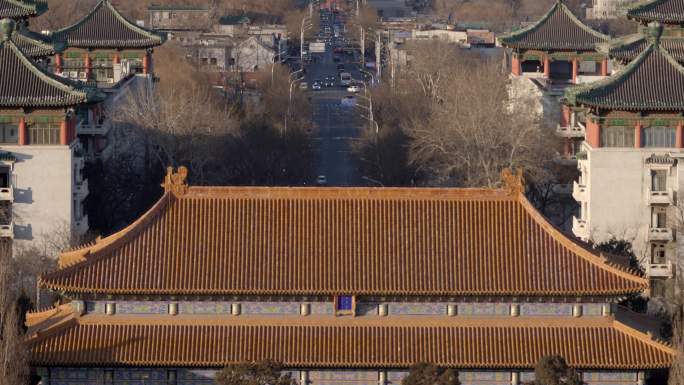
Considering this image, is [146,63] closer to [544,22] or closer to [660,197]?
[544,22]

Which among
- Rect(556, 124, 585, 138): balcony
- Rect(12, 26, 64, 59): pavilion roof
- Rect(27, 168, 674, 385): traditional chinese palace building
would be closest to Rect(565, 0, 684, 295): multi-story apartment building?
Rect(556, 124, 585, 138): balcony

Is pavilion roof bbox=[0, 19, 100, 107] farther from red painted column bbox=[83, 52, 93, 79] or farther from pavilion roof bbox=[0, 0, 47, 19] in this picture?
red painted column bbox=[83, 52, 93, 79]

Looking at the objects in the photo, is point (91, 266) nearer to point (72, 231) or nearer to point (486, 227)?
point (486, 227)

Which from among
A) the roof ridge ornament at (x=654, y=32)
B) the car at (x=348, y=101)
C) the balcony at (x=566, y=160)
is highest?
the roof ridge ornament at (x=654, y=32)

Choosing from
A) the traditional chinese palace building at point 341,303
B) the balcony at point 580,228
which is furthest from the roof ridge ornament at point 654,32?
the traditional chinese palace building at point 341,303

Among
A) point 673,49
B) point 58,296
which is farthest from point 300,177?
point 58,296

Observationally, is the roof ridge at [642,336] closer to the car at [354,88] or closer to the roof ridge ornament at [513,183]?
the roof ridge ornament at [513,183]

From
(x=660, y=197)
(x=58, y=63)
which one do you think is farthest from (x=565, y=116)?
(x=58, y=63)
